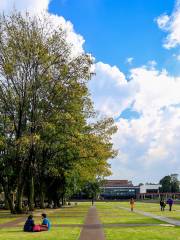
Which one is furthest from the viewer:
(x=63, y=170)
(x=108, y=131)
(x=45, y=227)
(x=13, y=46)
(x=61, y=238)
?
(x=63, y=170)

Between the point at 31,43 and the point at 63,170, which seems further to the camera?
the point at 63,170

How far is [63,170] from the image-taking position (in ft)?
238

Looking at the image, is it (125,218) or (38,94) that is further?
(38,94)

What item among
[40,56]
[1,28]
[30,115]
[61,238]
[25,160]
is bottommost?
[61,238]

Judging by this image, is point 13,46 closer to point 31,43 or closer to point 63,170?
point 31,43

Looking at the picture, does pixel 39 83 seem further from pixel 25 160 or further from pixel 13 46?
pixel 25 160

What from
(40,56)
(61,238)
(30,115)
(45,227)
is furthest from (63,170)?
(61,238)

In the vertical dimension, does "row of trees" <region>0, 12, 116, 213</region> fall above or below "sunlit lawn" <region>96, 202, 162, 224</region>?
above

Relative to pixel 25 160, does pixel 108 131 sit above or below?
above

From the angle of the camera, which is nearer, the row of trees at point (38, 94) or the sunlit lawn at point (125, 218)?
the sunlit lawn at point (125, 218)

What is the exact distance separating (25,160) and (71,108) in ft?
32.1

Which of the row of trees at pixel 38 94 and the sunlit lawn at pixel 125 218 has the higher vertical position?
the row of trees at pixel 38 94

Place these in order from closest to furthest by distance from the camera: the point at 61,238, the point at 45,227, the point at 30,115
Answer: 1. the point at 61,238
2. the point at 45,227
3. the point at 30,115

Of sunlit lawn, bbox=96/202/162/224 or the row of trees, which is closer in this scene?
sunlit lawn, bbox=96/202/162/224
